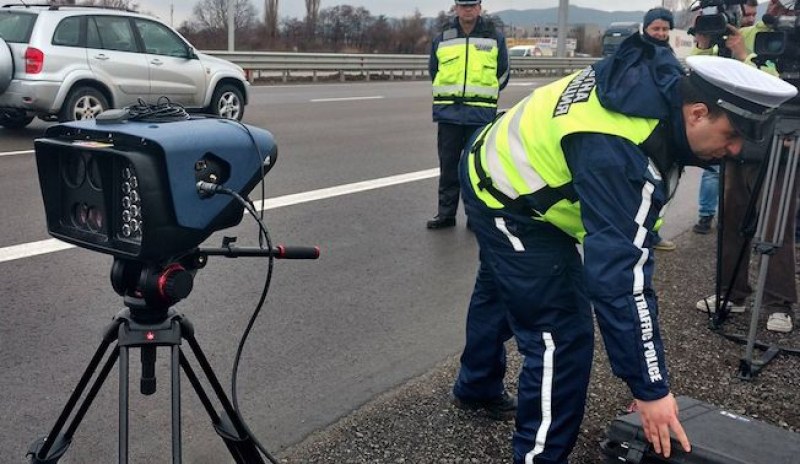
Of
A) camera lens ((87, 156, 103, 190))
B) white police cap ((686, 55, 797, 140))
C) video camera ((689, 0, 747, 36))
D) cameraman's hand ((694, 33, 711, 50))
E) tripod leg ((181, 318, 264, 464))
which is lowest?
tripod leg ((181, 318, 264, 464))

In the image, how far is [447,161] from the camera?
21.9 feet

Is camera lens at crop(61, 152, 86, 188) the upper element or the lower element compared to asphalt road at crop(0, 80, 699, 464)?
upper

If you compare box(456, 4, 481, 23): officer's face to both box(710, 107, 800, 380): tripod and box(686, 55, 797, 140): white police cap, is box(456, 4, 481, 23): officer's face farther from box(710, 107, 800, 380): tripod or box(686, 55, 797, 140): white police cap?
box(686, 55, 797, 140): white police cap

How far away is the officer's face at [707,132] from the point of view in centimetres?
227

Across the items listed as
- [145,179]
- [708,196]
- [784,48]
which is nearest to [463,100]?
[708,196]

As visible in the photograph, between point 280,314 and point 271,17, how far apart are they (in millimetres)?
31814

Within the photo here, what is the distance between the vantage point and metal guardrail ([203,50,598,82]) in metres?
20.7

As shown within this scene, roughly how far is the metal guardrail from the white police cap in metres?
17.5

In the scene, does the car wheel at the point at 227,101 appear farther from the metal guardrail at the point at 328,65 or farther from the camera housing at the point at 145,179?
the camera housing at the point at 145,179

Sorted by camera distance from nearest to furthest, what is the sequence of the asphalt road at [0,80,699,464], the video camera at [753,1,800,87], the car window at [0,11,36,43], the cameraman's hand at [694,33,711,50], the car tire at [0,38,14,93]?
1. the asphalt road at [0,80,699,464]
2. the video camera at [753,1,800,87]
3. the cameraman's hand at [694,33,711,50]
4. the car tire at [0,38,14,93]
5. the car window at [0,11,36,43]

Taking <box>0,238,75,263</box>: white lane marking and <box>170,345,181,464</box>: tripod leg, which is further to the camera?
<box>0,238,75,263</box>: white lane marking

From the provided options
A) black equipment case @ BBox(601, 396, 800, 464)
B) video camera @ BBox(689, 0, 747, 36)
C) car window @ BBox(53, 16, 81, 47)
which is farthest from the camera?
car window @ BBox(53, 16, 81, 47)

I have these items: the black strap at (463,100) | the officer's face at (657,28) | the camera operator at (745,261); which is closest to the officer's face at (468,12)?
the black strap at (463,100)

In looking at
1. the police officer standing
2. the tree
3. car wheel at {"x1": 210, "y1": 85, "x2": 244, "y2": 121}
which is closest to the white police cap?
the police officer standing
